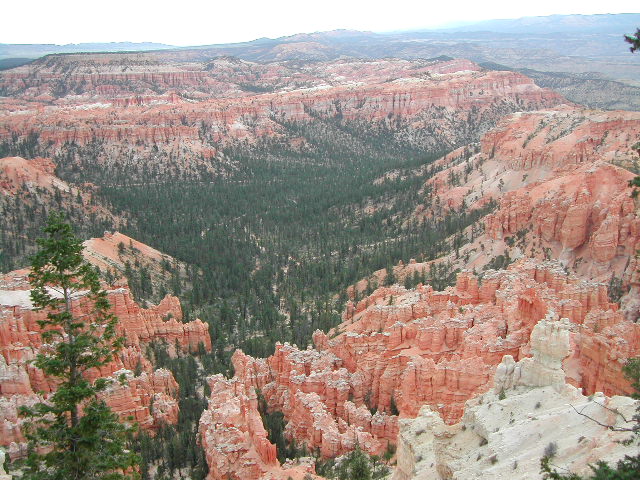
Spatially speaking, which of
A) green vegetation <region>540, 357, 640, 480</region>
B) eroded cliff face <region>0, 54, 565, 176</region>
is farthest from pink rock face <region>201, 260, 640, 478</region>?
eroded cliff face <region>0, 54, 565, 176</region>

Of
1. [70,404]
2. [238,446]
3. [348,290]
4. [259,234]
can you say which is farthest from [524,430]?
[259,234]

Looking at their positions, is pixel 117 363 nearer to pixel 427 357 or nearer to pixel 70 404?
pixel 427 357

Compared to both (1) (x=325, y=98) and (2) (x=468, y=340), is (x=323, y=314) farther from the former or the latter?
(1) (x=325, y=98)

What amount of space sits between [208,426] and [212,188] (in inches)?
3367

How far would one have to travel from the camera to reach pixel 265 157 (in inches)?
5202

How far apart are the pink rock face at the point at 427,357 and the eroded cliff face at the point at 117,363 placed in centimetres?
476

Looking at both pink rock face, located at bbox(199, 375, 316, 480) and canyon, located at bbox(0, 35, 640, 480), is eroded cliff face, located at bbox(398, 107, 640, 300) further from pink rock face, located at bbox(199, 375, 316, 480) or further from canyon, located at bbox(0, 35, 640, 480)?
pink rock face, located at bbox(199, 375, 316, 480)

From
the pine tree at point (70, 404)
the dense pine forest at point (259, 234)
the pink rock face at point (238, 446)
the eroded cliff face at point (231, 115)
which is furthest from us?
the eroded cliff face at point (231, 115)

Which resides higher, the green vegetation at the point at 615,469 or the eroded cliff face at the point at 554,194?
the green vegetation at the point at 615,469

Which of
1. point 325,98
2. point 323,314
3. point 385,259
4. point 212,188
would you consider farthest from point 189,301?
point 325,98

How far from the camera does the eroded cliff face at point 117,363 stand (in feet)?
86.4

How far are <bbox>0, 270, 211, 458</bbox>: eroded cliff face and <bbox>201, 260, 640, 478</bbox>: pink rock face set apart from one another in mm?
4760

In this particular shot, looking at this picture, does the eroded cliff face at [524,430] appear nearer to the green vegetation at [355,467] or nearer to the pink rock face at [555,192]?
the green vegetation at [355,467]

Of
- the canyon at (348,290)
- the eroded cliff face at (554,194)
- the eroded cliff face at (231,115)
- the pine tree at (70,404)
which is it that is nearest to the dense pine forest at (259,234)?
the canyon at (348,290)
